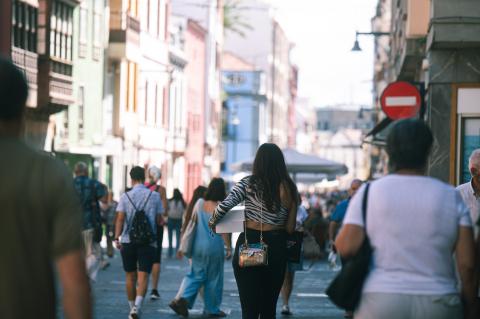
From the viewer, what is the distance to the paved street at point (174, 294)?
55.7 feet

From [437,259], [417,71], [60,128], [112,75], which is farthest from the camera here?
[112,75]

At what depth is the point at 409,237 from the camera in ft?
20.4

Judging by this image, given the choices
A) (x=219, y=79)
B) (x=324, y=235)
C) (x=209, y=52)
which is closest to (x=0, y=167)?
(x=324, y=235)

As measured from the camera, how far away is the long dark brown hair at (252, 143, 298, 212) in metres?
11.4

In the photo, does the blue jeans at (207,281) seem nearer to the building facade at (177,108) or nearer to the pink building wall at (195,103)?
the building facade at (177,108)

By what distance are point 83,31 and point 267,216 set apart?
3420 centimetres

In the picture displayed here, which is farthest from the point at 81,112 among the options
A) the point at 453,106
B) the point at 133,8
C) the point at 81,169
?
the point at 453,106

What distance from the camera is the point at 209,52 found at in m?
78.5

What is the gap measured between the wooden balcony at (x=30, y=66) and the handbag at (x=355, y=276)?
31.3 meters

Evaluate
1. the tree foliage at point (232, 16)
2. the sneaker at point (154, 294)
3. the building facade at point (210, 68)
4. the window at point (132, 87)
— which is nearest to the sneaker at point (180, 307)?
the sneaker at point (154, 294)

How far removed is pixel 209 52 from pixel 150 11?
846 inches

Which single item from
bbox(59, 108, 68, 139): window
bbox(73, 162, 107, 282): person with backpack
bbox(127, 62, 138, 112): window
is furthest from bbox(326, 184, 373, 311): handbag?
bbox(127, 62, 138, 112): window

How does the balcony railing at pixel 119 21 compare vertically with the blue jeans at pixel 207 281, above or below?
above

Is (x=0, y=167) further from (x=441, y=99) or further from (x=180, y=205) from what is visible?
(x=180, y=205)
